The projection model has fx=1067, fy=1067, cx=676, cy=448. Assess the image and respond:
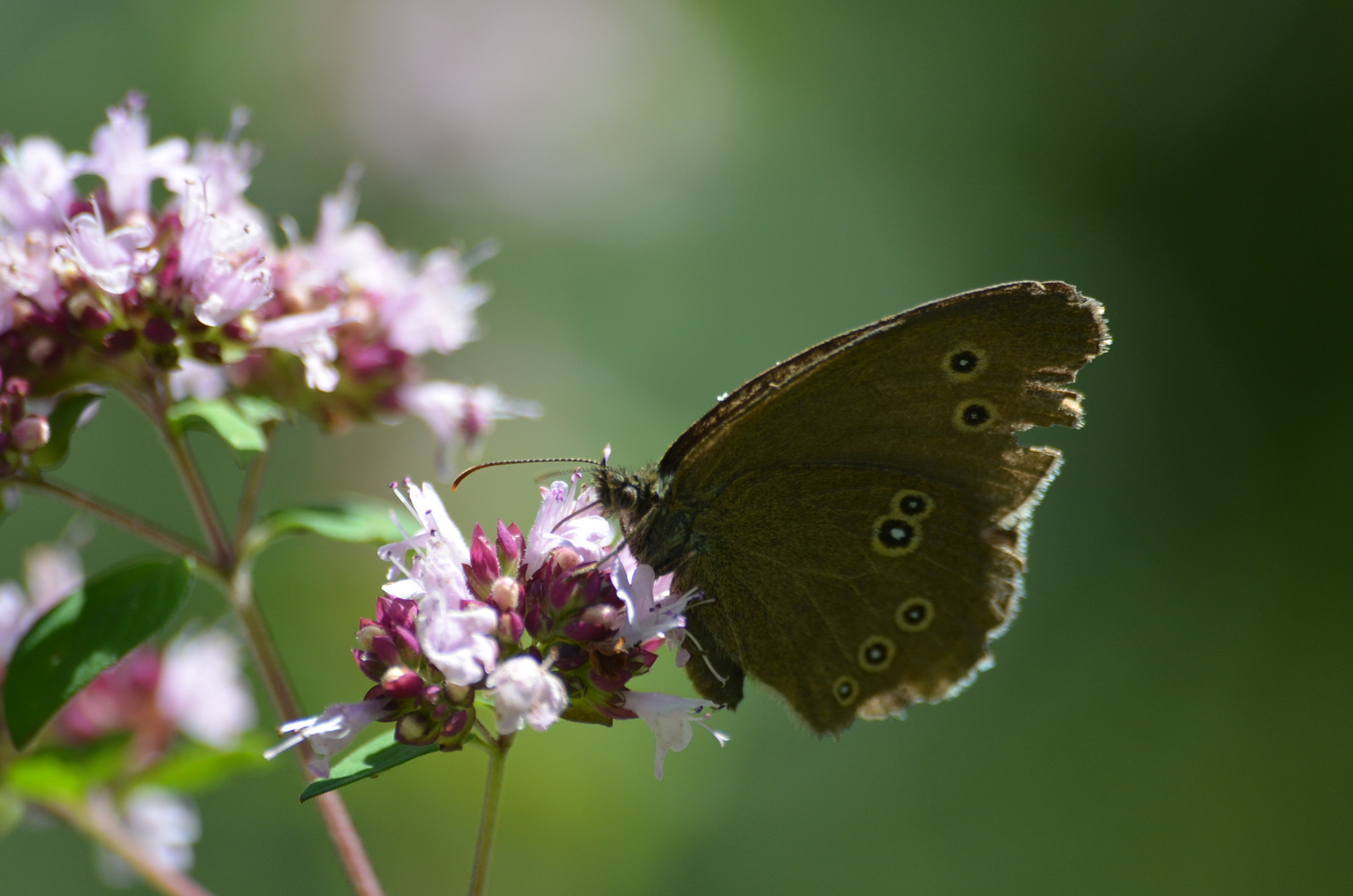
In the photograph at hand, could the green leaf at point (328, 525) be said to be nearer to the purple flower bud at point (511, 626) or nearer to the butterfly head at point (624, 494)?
the butterfly head at point (624, 494)

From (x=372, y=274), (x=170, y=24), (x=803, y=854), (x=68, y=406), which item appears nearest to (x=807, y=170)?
(x=170, y=24)

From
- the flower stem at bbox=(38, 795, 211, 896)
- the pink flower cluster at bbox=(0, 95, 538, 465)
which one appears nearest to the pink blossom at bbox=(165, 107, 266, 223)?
the pink flower cluster at bbox=(0, 95, 538, 465)

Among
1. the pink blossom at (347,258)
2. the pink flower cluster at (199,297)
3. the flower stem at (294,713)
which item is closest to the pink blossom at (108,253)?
the pink flower cluster at (199,297)

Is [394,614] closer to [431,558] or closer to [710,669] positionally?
[431,558]

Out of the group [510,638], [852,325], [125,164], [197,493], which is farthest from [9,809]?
[852,325]

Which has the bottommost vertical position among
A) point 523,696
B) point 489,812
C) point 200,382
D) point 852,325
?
point 489,812

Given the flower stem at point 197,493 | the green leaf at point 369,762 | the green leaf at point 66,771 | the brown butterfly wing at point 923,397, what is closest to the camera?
the green leaf at point 369,762

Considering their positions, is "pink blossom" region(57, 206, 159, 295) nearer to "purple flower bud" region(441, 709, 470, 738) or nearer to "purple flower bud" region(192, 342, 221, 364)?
"purple flower bud" region(192, 342, 221, 364)
